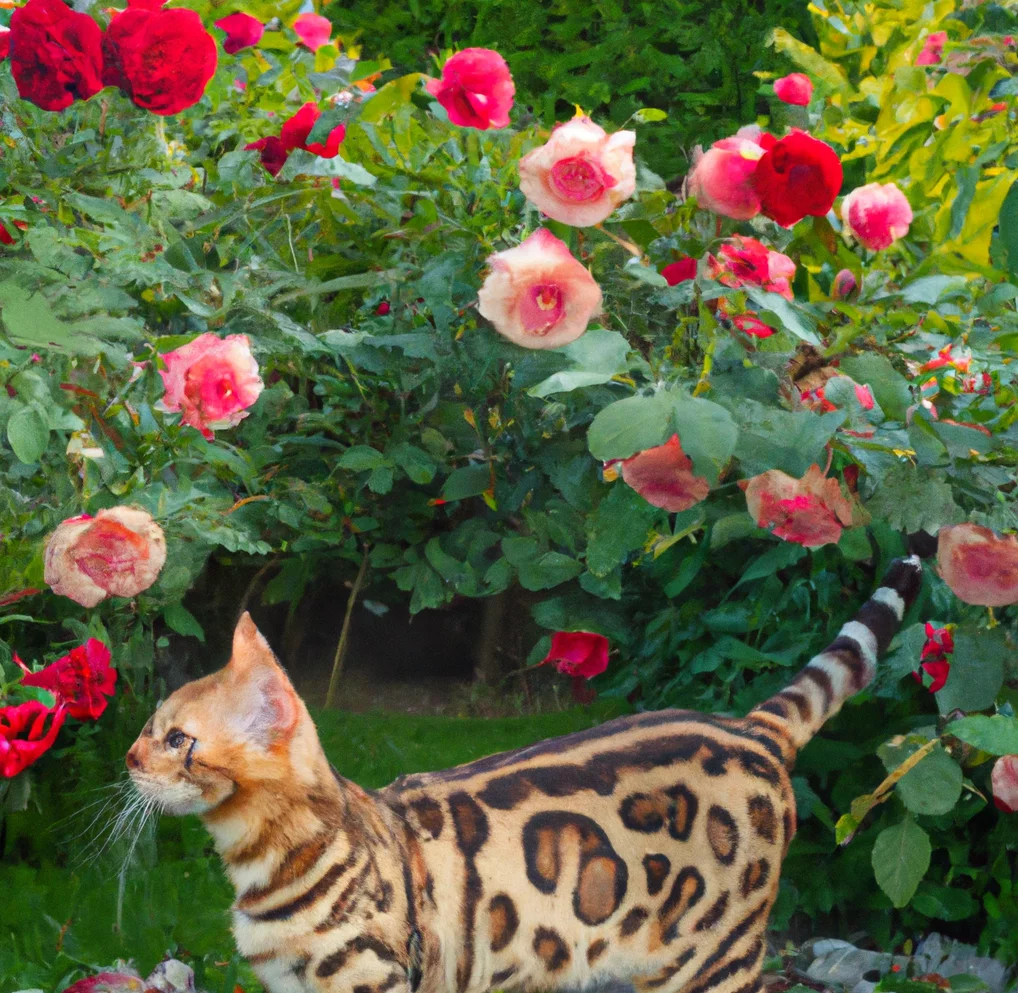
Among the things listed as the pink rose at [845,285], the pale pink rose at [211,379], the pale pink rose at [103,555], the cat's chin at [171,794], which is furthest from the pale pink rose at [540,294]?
the cat's chin at [171,794]

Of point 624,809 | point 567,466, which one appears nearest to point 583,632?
point 567,466

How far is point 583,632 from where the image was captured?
7.50 ft

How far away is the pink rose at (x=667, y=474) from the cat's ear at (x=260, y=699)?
1.92ft

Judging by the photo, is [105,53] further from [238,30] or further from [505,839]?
[505,839]

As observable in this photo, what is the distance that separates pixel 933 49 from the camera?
9.96ft

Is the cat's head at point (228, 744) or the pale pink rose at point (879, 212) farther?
the pale pink rose at point (879, 212)

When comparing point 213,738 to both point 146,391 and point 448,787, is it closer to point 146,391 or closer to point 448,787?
point 448,787

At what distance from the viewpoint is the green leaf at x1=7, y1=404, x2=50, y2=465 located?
1832 mm

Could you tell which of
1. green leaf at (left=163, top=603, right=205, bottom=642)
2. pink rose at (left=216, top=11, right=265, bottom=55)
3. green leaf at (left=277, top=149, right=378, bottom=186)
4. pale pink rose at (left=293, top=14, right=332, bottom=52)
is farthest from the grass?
pale pink rose at (left=293, top=14, right=332, bottom=52)

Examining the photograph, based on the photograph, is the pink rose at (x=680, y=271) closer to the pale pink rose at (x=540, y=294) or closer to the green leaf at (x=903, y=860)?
the pale pink rose at (x=540, y=294)

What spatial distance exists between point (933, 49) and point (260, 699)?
2.43 meters

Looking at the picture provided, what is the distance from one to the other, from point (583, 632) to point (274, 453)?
29.3 inches

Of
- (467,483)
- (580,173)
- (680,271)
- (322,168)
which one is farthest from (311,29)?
(580,173)

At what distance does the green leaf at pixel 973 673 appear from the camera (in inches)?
78.3
